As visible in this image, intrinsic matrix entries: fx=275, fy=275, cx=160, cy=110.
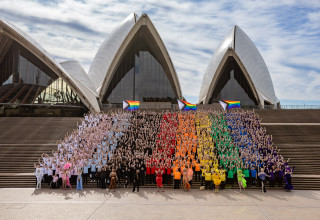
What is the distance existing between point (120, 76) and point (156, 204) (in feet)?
77.7

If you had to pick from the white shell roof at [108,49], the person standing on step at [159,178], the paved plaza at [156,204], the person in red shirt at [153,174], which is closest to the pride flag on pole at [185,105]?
the person in red shirt at [153,174]

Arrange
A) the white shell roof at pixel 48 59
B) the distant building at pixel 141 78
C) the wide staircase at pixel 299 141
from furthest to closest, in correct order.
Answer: the distant building at pixel 141 78
the white shell roof at pixel 48 59
the wide staircase at pixel 299 141

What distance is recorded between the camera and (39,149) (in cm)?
1392

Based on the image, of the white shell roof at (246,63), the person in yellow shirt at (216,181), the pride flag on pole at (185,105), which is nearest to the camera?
the person in yellow shirt at (216,181)

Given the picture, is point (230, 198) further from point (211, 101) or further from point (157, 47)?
point (211, 101)

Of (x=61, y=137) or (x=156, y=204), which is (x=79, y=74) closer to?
(x=61, y=137)

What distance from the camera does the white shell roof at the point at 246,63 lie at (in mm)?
34500

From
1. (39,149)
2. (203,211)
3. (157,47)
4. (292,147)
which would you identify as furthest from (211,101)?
(203,211)

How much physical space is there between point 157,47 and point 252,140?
17.5m

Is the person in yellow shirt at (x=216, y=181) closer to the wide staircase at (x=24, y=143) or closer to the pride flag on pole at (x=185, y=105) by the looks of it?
the wide staircase at (x=24, y=143)

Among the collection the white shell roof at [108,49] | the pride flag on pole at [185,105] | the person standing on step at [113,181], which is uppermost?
the white shell roof at [108,49]

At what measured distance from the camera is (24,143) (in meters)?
15.0

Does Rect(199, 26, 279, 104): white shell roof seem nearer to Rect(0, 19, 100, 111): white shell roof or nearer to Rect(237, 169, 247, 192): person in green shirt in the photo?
Rect(0, 19, 100, 111): white shell roof

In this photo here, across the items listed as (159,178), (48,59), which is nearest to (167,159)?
(159,178)
